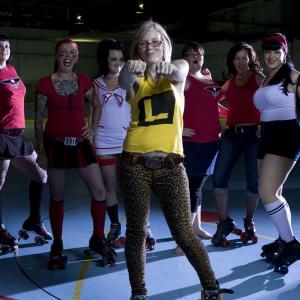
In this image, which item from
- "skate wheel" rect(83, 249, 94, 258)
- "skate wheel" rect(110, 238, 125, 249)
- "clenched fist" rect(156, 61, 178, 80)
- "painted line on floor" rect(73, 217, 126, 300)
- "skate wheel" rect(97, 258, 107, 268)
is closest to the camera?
"clenched fist" rect(156, 61, 178, 80)

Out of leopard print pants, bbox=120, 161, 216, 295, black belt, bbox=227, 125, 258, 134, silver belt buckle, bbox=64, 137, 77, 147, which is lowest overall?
leopard print pants, bbox=120, 161, 216, 295

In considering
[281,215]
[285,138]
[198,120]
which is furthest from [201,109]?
[281,215]

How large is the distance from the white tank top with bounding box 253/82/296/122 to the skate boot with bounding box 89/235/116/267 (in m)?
1.53

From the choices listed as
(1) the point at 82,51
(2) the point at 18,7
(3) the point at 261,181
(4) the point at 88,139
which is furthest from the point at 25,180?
(1) the point at 82,51

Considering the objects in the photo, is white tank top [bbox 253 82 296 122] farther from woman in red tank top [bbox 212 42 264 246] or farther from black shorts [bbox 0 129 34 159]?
black shorts [bbox 0 129 34 159]

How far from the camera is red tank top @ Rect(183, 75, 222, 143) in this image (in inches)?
147

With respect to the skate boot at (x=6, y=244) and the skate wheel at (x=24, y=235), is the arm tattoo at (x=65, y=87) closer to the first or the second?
the skate boot at (x=6, y=244)

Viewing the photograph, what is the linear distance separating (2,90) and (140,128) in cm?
162

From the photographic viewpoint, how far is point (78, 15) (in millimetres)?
23750

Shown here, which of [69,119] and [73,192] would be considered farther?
[73,192]

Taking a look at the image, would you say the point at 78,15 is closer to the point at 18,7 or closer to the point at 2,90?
the point at 18,7

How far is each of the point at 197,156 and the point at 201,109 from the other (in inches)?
14.6

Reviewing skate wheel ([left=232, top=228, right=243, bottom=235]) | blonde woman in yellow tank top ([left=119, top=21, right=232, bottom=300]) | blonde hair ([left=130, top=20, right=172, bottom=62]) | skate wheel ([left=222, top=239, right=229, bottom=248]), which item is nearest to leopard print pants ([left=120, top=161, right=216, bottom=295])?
blonde woman in yellow tank top ([left=119, top=21, right=232, bottom=300])

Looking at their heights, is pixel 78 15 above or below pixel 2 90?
above
